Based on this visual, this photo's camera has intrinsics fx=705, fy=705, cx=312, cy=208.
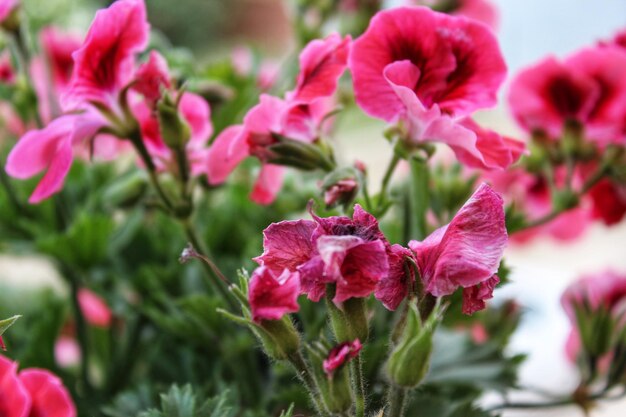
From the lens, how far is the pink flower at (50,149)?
0.27m

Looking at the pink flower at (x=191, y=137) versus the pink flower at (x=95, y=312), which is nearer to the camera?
the pink flower at (x=191, y=137)

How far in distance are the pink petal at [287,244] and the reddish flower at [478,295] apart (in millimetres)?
49

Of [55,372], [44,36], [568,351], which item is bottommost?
[568,351]

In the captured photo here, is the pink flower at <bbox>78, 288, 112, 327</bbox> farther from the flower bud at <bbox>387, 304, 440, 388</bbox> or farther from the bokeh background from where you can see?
the flower bud at <bbox>387, 304, 440, 388</bbox>

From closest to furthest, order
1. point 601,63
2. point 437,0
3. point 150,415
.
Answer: point 150,415 < point 601,63 < point 437,0

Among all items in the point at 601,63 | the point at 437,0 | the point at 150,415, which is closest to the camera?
the point at 150,415

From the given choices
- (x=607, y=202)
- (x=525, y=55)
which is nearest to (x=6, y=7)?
(x=607, y=202)

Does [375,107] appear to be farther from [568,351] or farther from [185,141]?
[568,351]

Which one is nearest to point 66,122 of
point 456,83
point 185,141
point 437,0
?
point 185,141

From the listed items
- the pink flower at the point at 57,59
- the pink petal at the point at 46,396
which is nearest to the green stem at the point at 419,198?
the pink petal at the point at 46,396

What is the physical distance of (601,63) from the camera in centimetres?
35

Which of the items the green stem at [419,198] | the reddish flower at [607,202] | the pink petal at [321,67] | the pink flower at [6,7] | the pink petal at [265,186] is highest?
the pink flower at [6,7]

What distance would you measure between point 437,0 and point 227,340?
0.27 meters

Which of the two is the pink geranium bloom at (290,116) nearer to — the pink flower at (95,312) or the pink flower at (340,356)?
the pink flower at (340,356)
